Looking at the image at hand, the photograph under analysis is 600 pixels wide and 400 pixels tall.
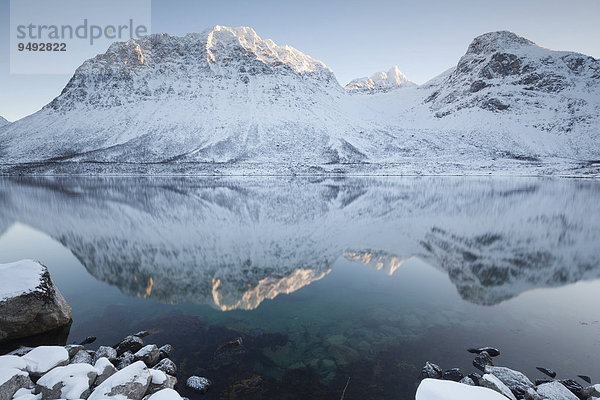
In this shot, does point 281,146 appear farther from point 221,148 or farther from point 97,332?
point 97,332

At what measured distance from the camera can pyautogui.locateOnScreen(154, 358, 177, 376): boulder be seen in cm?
718

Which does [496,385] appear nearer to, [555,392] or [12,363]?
[555,392]

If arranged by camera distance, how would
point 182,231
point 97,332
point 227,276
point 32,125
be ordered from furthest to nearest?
point 32,125 < point 182,231 < point 227,276 < point 97,332

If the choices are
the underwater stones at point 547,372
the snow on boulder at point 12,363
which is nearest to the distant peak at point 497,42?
the underwater stones at point 547,372

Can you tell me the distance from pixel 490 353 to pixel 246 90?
17820cm

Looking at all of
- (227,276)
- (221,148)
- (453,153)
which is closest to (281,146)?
(221,148)

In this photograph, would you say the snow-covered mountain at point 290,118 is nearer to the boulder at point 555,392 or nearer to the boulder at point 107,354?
the boulder at point 107,354

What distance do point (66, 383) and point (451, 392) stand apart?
24.4 ft

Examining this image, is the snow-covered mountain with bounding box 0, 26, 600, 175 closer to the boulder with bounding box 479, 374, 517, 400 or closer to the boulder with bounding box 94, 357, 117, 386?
the boulder with bounding box 94, 357, 117, 386

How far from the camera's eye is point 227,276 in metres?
14.2

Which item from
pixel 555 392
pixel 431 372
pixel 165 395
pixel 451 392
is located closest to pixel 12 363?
pixel 165 395

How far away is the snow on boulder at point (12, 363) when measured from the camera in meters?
6.05

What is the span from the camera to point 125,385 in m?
5.68

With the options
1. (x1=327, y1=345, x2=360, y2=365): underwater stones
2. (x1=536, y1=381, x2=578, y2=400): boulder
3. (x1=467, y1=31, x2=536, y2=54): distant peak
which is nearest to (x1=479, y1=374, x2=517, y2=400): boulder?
(x1=536, y1=381, x2=578, y2=400): boulder
